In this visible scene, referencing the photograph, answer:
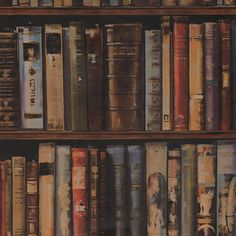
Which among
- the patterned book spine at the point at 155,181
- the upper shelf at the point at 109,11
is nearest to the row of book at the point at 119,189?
the patterned book spine at the point at 155,181

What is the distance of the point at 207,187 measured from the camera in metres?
1.14

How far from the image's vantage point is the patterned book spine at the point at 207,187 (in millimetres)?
1137

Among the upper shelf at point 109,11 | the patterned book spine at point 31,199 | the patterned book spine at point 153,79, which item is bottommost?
the patterned book spine at point 31,199

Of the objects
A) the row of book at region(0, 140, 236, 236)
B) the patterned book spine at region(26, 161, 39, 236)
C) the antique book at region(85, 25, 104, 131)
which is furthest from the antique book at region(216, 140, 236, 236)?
the patterned book spine at region(26, 161, 39, 236)

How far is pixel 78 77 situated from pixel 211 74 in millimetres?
271

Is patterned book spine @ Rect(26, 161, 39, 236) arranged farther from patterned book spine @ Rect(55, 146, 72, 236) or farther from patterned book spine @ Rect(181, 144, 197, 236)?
patterned book spine @ Rect(181, 144, 197, 236)

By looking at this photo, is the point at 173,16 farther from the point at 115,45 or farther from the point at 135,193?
the point at 135,193

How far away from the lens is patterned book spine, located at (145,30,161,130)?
1113 mm

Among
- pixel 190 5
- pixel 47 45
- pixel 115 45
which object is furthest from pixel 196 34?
pixel 47 45

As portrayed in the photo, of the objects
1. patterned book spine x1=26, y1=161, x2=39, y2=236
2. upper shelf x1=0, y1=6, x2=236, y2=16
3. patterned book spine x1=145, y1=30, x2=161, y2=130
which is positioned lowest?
patterned book spine x1=26, y1=161, x2=39, y2=236

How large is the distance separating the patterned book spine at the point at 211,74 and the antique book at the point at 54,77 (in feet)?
Result: 0.97

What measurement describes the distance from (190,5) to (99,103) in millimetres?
270

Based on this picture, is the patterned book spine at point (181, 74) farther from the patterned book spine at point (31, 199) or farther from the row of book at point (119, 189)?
the patterned book spine at point (31, 199)

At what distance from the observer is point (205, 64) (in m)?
1.12
